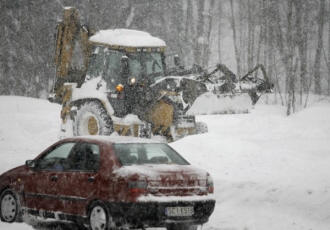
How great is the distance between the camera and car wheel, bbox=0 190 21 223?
958 cm

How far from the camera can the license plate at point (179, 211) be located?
8.11 meters

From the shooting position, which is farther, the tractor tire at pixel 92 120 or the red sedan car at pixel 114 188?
the tractor tire at pixel 92 120

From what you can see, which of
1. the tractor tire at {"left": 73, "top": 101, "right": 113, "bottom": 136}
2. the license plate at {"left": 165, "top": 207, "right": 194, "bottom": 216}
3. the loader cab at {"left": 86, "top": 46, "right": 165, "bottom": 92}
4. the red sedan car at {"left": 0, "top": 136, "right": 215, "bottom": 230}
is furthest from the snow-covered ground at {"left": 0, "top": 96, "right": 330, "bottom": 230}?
the loader cab at {"left": 86, "top": 46, "right": 165, "bottom": 92}

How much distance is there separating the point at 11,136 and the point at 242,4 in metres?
37.0

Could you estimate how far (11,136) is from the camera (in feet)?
66.1

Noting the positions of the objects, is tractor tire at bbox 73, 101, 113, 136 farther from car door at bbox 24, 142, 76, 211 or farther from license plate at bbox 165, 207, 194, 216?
license plate at bbox 165, 207, 194, 216

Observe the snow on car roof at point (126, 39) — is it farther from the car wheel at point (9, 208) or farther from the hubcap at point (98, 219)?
the hubcap at point (98, 219)

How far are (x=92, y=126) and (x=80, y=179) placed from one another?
27.2 feet

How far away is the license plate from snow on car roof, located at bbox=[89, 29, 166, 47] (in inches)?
338

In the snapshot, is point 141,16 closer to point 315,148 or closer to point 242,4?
point 242,4

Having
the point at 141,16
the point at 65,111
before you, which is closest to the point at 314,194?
the point at 65,111

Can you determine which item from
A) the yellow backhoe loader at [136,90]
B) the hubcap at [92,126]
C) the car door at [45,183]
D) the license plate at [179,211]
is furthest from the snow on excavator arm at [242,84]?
the license plate at [179,211]

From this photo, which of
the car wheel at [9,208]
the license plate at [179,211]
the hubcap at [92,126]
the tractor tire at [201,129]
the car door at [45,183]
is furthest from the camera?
the tractor tire at [201,129]

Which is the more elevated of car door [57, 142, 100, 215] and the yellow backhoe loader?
the yellow backhoe loader
